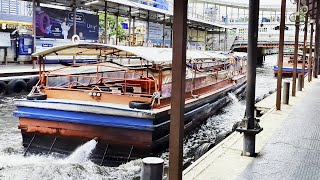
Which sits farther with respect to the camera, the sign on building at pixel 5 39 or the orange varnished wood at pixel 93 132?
the sign on building at pixel 5 39

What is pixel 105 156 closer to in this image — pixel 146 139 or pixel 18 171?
pixel 146 139

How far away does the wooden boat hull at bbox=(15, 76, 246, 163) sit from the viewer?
701cm

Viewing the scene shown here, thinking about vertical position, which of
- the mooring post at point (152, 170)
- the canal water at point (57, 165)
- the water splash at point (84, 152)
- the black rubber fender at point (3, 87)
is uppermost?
the mooring post at point (152, 170)

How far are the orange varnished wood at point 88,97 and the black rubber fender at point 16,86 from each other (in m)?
8.10

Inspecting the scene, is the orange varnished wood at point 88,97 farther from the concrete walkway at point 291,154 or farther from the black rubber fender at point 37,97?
the concrete walkway at point 291,154

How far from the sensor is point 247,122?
577cm

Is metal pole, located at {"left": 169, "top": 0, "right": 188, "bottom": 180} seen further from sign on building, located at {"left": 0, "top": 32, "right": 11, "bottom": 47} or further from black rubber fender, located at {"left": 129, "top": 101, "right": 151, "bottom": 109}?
sign on building, located at {"left": 0, "top": 32, "right": 11, "bottom": 47}

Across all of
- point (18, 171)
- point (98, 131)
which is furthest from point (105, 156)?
point (18, 171)

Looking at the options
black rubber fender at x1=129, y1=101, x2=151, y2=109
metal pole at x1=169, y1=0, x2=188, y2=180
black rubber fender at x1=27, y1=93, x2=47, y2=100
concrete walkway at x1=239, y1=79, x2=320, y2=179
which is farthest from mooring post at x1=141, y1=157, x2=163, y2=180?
black rubber fender at x1=27, y1=93, x2=47, y2=100

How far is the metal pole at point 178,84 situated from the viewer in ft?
11.5

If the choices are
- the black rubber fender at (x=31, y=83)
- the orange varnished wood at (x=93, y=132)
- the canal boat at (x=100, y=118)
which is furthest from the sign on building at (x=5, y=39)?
the orange varnished wood at (x=93, y=132)

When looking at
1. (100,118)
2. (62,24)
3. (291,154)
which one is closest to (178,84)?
(291,154)

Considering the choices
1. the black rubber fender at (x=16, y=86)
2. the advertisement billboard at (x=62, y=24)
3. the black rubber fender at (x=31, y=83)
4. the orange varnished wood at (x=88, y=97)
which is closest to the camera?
the orange varnished wood at (x=88, y=97)

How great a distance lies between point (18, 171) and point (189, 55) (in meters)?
5.16
